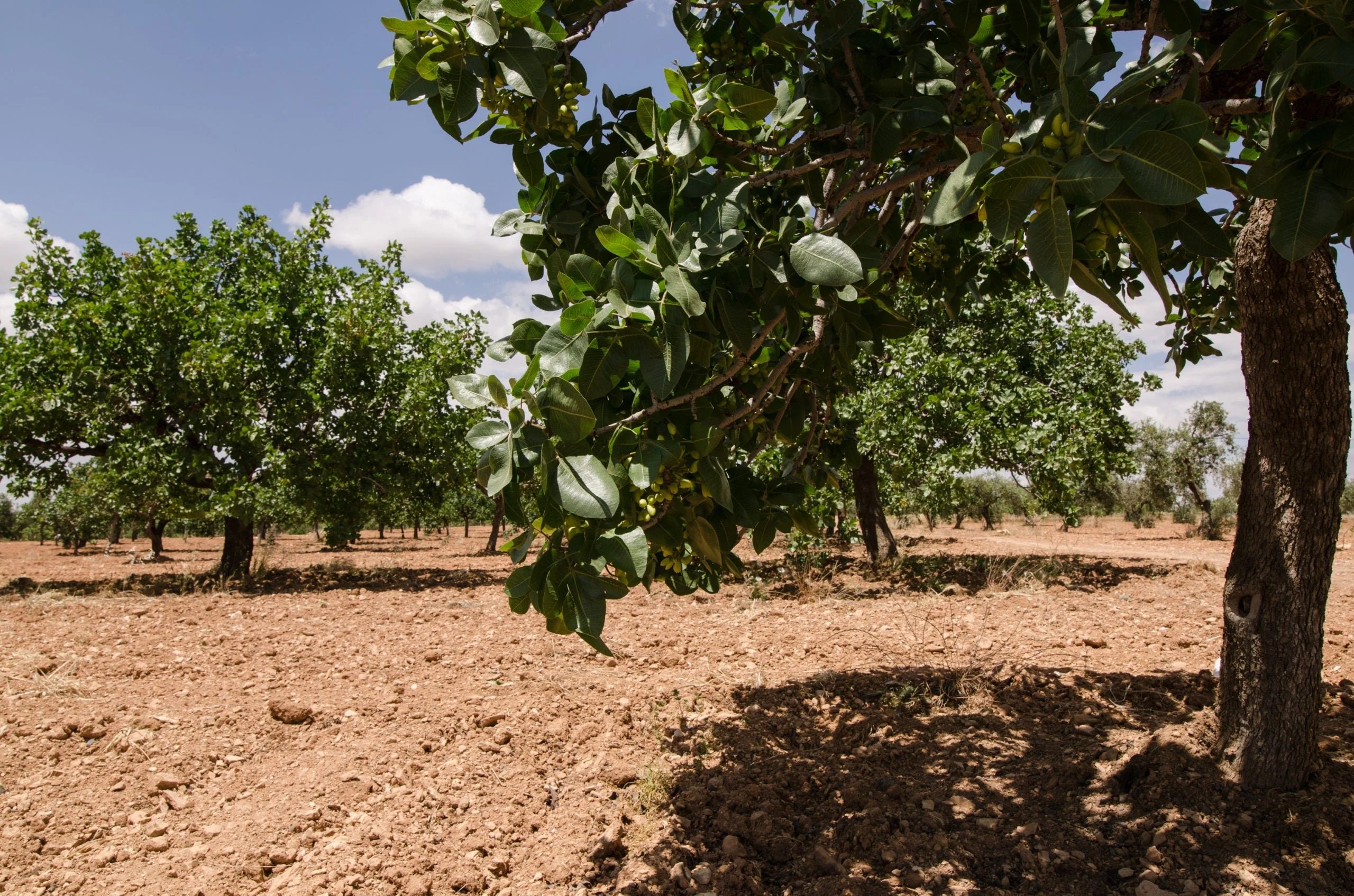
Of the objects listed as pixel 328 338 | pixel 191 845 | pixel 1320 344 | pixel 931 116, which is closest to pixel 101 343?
pixel 328 338

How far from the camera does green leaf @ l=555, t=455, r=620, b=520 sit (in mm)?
1325

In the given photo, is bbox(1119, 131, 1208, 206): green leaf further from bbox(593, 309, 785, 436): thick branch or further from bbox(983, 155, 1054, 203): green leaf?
bbox(593, 309, 785, 436): thick branch

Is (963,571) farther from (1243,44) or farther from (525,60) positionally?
(525,60)

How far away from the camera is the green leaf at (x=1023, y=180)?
1.04 metres

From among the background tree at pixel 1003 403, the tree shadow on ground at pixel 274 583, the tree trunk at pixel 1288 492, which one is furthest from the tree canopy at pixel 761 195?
the tree shadow on ground at pixel 274 583

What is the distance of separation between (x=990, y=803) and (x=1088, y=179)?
2443mm

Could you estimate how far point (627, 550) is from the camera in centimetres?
145

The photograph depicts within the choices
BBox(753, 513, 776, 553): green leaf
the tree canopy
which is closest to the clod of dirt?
the tree canopy

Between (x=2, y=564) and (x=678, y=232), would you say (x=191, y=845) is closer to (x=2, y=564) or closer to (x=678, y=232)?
(x=678, y=232)

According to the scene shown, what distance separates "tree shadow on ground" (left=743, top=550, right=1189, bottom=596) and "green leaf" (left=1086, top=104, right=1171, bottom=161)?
6981 mm

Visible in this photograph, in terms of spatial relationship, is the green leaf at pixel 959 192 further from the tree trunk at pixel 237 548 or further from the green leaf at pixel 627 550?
the tree trunk at pixel 237 548

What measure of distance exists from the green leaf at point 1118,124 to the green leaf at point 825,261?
17.4 inches

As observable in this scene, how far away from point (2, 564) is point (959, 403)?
21398 millimetres

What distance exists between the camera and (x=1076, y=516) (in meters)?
8.30
